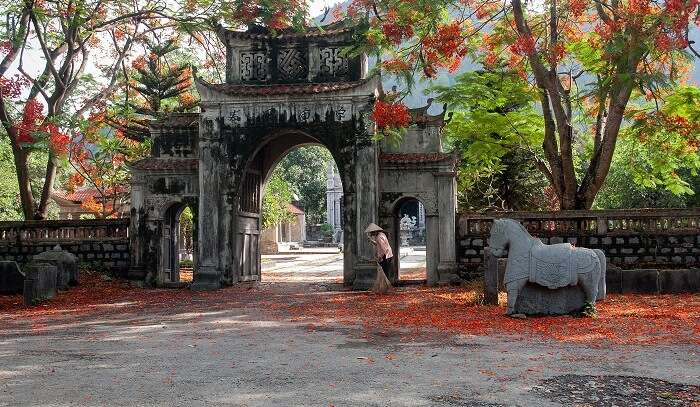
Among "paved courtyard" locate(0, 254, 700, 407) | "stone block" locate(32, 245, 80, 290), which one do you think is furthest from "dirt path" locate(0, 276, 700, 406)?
"stone block" locate(32, 245, 80, 290)

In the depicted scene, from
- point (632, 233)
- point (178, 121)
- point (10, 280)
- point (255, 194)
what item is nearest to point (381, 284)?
point (255, 194)

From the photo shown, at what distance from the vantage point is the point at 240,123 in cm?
1831

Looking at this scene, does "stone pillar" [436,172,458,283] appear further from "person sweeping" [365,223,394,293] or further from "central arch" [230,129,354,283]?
"central arch" [230,129,354,283]

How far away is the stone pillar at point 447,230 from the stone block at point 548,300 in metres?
6.61

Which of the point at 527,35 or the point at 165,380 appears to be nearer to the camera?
the point at 165,380

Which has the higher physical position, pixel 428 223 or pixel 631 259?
pixel 428 223

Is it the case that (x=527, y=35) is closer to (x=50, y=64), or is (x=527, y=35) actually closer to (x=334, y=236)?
(x=50, y=64)

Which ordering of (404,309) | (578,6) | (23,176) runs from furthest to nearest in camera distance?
(23,176), (578,6), (404,309)

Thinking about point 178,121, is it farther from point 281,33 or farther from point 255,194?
point 281,33

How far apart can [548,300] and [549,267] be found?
708 millimetres

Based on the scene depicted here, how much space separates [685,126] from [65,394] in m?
18.1

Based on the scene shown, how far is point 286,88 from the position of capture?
1811 cm

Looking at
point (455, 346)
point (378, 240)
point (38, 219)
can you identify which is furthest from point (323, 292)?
point (38, 219)

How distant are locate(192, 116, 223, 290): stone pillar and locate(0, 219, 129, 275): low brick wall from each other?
2.99 meters
